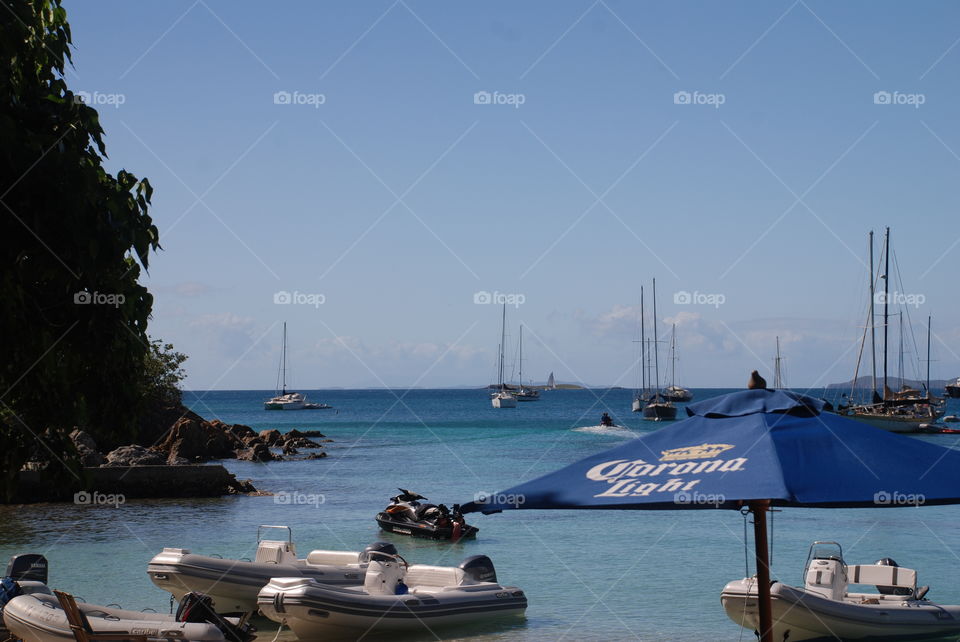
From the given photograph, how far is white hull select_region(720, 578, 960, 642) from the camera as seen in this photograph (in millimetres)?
13273

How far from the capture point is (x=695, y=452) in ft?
16.6

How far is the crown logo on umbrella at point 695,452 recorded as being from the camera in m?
4.96

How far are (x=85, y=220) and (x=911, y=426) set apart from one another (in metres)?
63.6

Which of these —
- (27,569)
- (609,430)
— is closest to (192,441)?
(27,569)

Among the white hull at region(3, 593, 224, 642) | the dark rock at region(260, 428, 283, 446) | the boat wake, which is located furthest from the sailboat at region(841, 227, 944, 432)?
the white hull at region(3, 593, 224, 642)

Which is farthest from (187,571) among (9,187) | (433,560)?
(9,187)

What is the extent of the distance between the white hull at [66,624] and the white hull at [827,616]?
6.70 m

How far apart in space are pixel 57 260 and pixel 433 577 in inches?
459

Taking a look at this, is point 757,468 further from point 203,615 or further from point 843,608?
point 843,608

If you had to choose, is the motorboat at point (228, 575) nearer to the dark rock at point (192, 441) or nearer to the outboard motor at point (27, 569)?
the outboard motor at point (27, 569)

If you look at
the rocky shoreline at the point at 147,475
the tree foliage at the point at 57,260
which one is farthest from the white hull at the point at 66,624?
the rocky shoreline at the point at 147,475

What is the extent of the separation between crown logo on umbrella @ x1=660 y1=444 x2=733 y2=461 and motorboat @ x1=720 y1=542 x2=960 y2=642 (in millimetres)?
8519

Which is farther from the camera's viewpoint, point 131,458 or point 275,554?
point 131,458

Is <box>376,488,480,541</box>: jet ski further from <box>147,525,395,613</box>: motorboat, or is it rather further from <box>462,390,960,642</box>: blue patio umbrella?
<box>462,390,960,642</box>: blue patio umbrella
